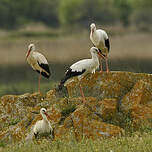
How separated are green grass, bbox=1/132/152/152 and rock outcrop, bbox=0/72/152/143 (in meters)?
0.56

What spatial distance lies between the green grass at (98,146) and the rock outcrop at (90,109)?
563 millimetres

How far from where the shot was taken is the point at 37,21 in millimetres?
87188

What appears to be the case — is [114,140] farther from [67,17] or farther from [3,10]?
[3,10]

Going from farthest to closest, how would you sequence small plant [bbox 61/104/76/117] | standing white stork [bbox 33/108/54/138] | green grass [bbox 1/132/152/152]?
small plant [bbox 61/104/76/117] → standing white stork [bbox 33/108/54/138] → green grass [bbox 1/132/152/152]

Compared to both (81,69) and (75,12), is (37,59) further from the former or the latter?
(75,12)

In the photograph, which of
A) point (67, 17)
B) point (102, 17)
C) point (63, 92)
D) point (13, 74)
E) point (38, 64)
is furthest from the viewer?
point (102, 17)

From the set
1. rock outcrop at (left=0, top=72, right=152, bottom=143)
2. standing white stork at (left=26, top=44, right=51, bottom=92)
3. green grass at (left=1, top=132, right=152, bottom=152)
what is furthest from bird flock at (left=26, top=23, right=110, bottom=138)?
green grass at (left=1, top=132, right=152, bottom=152)

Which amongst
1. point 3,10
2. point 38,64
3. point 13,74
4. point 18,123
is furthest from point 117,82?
point 3,10

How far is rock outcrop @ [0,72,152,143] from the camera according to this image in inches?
348

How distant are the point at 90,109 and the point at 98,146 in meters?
1.93

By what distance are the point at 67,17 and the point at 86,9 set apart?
994cm

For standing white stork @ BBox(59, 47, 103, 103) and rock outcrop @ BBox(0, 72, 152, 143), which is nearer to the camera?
rock outcrop @ BBox(0, 72, 152, 143)

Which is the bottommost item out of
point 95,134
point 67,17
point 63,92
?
point 95,134

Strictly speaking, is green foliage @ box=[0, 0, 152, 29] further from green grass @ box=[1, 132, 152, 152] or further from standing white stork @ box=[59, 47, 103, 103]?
green grass @ box=[1, 132, 152, 152]
